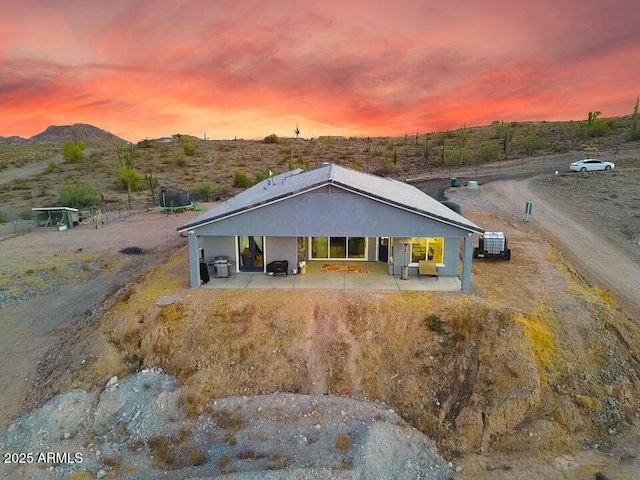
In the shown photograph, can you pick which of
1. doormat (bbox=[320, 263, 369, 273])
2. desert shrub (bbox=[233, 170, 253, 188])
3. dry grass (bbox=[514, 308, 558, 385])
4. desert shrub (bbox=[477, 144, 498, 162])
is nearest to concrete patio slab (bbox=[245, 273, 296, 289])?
doormat (bbox=[320, 263, 369, 273])

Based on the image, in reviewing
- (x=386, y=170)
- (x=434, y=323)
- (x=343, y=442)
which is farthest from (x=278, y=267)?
(x=386, y=170)

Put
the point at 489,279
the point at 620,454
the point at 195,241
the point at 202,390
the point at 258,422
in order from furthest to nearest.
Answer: the point at 489,279 → the point at 195,241 → the point at 202,390 → the point at 258,422 → the point at 620,454

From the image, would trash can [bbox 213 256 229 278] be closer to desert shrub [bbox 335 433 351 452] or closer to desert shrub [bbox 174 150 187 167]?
desert shrub [bbox 335 433 351 452]

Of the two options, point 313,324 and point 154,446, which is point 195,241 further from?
point 154,446

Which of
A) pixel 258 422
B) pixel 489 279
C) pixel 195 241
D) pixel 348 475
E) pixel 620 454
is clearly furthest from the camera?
pixel 489 279

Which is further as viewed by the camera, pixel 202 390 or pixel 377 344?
pixel 377 344

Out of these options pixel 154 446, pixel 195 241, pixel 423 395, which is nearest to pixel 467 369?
pixel 423 395

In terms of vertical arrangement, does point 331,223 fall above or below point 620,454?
above
